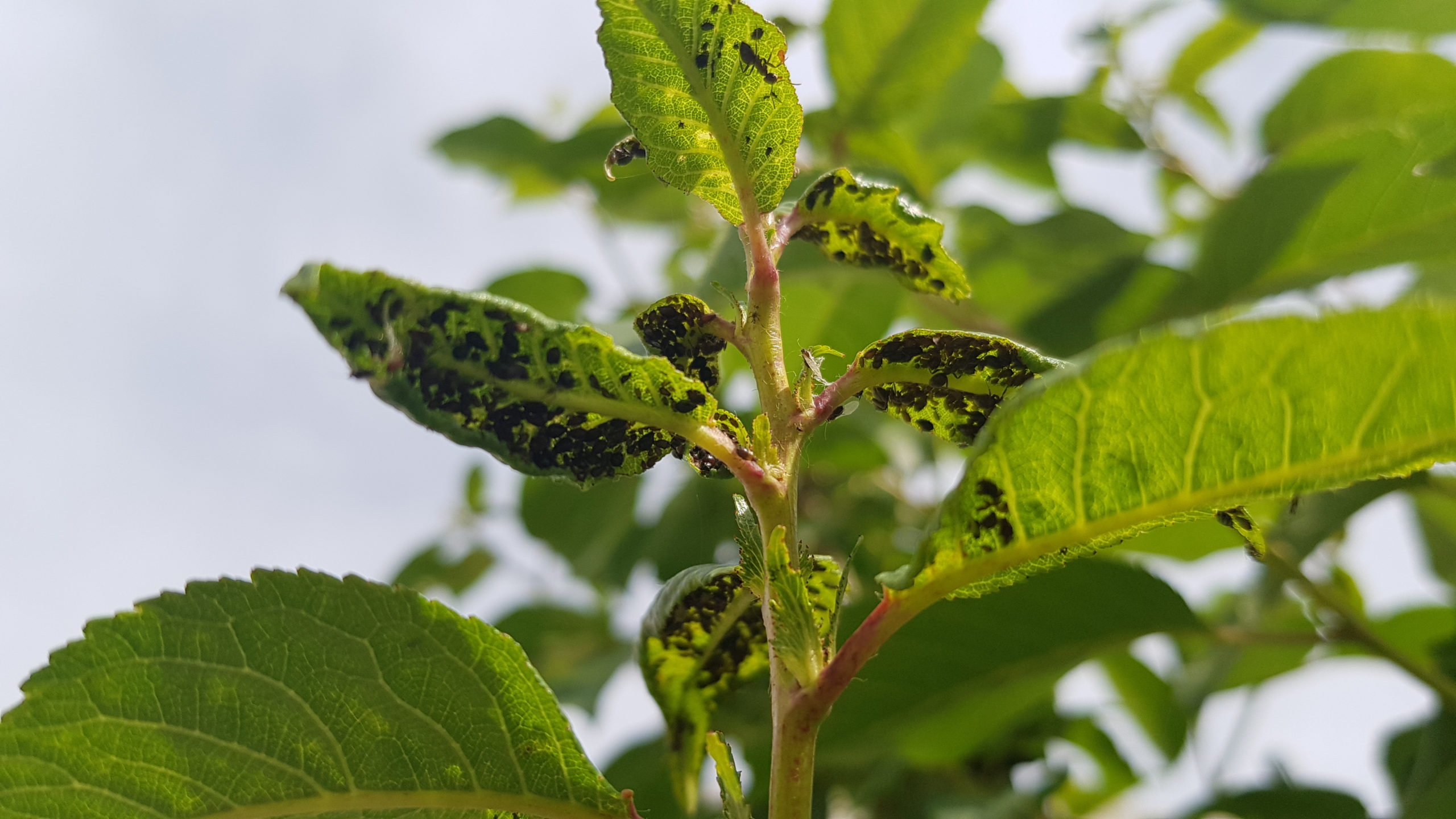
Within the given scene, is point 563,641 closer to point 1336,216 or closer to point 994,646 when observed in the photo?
point 994,646

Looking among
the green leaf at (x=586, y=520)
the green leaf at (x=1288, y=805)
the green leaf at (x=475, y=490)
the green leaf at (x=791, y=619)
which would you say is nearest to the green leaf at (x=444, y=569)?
the green leaf at (x=475, y=490)

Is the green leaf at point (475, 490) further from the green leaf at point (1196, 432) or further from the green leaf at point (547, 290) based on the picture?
the green leaf at point (1196, 432)

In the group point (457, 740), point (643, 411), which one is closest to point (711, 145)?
point (643, 411)

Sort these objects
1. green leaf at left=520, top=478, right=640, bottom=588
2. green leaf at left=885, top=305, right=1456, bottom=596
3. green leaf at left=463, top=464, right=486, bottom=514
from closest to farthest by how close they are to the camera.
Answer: green leaf at left=885, top=305, right=1456, bottom=596, green leaf at left=520, top=478, right=640, bottom=588, green leaf at left=463, top=464, right=486, bottom=514

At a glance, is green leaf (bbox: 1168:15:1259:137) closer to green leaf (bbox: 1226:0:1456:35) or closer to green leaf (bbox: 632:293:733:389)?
green leaf (bbox: 1226:0:1456:35)

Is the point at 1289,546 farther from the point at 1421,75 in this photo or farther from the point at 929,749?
the point at 1421,75

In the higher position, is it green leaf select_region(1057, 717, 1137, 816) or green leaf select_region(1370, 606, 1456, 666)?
green leaf select_region(1370, 606, 1456, 666)

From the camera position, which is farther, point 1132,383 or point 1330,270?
point 1330,270

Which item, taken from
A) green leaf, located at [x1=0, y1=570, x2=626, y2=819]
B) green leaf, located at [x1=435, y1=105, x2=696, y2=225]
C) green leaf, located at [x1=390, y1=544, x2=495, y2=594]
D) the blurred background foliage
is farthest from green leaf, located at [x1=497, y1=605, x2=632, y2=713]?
green leaf, located at [x1=0, y1=570, x2=626, y2=819]
